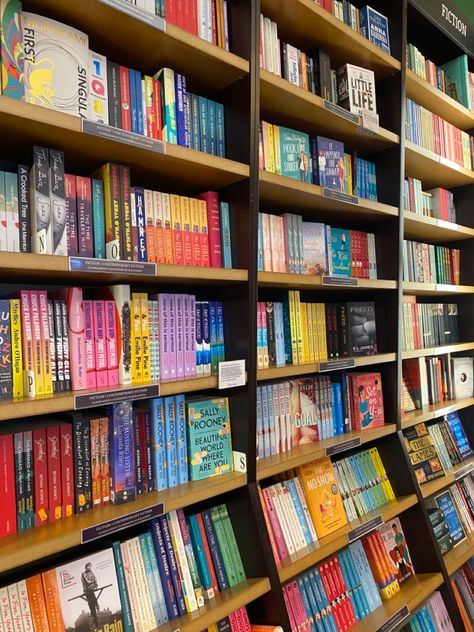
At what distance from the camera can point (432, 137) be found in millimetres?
2416

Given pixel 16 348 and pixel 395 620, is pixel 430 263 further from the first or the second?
pixel 16 348

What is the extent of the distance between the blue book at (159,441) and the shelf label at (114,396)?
13cm

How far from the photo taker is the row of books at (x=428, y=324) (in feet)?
7.54

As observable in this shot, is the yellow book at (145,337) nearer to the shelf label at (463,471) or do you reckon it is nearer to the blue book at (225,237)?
the blue book at (225,237)

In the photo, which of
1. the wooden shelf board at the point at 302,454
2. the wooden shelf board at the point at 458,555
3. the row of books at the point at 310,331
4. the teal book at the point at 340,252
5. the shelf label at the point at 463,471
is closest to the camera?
the wooden shelf board at the point at 302,454

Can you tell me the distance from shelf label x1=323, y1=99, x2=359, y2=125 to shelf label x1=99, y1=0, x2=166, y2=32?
0.70 meters

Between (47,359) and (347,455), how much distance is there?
1.38 m

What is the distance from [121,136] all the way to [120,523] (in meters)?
0.95

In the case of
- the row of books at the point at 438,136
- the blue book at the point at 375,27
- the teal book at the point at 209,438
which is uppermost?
the blue book at the point at 375,27

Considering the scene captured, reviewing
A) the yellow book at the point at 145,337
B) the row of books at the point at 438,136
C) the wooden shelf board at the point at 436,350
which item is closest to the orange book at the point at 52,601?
the yellow book at the point at 145,337

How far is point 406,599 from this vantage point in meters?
1.86

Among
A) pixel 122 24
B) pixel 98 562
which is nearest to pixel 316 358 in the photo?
pixel 98 562

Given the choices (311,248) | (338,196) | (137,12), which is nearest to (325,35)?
(338,196)

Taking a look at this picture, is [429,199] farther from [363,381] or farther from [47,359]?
[47,359]
